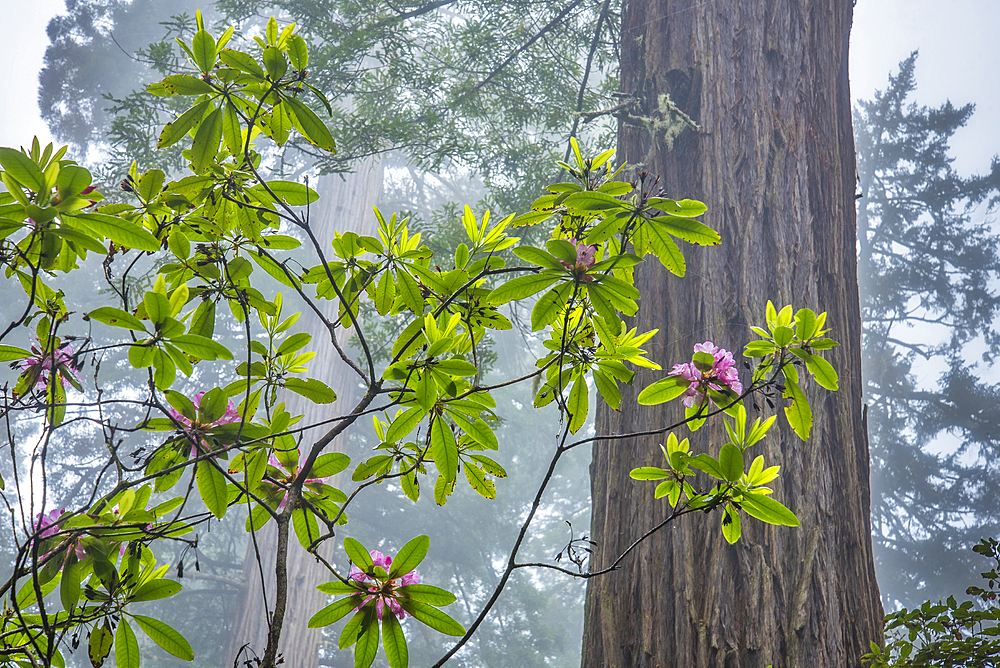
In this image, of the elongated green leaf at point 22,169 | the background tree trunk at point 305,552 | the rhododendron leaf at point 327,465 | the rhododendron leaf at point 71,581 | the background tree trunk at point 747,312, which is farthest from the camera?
the background tree trunk at point 305,552

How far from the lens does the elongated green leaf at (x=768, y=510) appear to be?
731 millimetres

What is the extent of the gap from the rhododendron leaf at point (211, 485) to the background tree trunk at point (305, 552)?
4611 mm

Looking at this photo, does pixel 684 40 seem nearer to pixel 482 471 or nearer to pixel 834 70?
pixel 834 70

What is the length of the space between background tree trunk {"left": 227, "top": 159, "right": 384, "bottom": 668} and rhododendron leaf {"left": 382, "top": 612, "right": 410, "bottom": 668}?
476 cm

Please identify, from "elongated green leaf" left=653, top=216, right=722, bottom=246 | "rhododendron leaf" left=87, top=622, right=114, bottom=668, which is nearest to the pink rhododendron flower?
"rhododendron leaf" left=87, top=622, right=114, bottom=668

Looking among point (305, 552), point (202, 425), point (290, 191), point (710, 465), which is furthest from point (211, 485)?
point (305, 552)

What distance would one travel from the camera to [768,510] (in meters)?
0.74

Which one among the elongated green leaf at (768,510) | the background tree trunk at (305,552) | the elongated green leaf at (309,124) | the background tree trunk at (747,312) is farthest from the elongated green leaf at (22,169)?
the background tree trunk at (305,552)

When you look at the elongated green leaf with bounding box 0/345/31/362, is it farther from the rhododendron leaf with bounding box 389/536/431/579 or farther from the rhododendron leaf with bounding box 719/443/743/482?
the rhododendron leaf with bounding box 719/443/743/482

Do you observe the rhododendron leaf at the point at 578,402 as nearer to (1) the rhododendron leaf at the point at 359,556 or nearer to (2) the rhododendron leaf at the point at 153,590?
(1) the rhododendron leaf at the point at 359,556

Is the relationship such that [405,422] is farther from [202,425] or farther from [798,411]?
[798,411]

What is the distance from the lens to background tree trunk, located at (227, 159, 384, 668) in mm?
5414

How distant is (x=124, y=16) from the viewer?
23.6 ft

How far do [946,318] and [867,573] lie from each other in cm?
957
